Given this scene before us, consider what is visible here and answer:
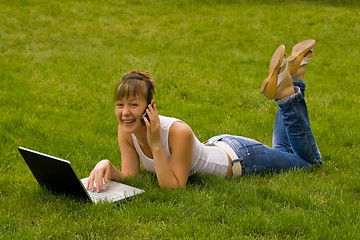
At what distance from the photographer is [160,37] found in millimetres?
13016

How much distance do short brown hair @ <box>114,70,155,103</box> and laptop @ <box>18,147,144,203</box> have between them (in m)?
0.83

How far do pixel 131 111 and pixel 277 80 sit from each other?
58.1 inches

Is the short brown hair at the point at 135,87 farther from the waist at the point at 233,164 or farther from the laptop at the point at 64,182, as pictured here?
the waist at the point at 233,164

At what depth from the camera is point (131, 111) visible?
14.1 feet

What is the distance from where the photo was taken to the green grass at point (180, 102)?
387cm

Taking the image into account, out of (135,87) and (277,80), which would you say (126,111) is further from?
(277,80)

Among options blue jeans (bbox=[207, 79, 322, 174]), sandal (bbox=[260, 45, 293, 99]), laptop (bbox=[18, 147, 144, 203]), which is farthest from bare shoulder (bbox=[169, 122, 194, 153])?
sandal (bbox=[260, 45, 293, 99])

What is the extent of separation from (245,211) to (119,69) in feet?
22.7

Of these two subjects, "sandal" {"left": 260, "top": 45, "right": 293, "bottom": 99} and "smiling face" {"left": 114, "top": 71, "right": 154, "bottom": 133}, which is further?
"sandal" {"left": 260, "top": 45, "right": 293, "bottom": 99}

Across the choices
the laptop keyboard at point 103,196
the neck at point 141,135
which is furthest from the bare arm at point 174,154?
the laptop keyboard at point 103,196

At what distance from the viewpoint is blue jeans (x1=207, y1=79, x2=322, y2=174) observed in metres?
4.84

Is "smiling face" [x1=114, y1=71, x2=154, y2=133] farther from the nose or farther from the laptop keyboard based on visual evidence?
the laptop keyboard

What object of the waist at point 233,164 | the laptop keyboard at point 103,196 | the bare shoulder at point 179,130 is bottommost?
the laptop keyboard at point 103,196

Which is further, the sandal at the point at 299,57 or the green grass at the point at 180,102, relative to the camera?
the sandal at the point at 299,57
